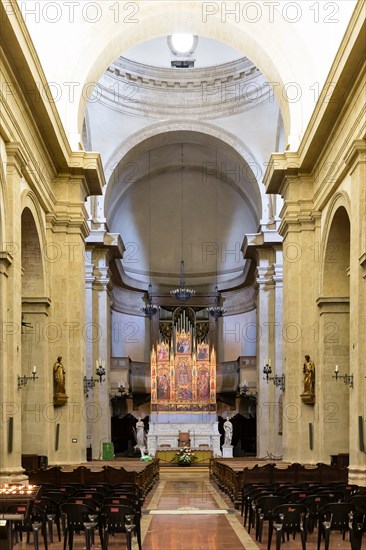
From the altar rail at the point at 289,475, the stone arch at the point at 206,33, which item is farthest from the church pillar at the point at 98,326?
the altar rail at the point at 289,475

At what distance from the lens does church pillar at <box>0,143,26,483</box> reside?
56.1 ft

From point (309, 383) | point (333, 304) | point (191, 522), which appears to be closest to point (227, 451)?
point (309, 383)

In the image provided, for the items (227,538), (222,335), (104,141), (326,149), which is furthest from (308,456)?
(222,335)

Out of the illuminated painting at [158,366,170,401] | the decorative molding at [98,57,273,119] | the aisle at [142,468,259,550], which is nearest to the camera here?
the aisle at [142,468,259,550]

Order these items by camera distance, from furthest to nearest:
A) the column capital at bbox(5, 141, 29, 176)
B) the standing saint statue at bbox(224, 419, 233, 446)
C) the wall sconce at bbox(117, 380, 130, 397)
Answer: the standing saint statue at bbox(224, 419, 233, 446) < the wall sconce at bbox(117, 380, 130, 397) < the column capital at bbox(5, 141, 29, 176)

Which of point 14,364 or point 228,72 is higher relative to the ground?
point 228,72

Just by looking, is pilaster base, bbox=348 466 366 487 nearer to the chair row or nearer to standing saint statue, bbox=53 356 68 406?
the chair row

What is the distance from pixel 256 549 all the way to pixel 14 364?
6.94m

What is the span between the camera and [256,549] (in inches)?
497

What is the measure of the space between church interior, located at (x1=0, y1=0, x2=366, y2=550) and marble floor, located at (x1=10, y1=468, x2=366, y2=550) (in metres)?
0.11

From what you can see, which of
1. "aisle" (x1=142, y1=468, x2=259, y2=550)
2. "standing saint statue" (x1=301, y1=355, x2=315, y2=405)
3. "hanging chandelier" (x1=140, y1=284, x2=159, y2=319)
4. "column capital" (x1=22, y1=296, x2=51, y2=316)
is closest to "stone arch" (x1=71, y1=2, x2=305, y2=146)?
"column capital" (x1=22, y1=296, x2=51, y2=316)

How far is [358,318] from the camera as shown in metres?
17.5

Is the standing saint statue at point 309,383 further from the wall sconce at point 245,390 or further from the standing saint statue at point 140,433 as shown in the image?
the standing saint statue at point 140,433

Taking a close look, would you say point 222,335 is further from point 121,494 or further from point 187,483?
point 121,494
